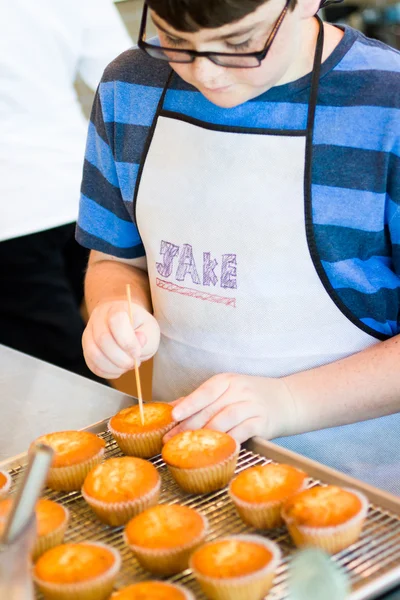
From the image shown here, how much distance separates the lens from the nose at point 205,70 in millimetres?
1229

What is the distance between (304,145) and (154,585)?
0.81m

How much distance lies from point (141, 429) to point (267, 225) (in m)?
0.43

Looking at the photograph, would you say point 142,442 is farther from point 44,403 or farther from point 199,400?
point 44,403

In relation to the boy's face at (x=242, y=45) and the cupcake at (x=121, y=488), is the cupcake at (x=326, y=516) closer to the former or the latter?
the cupcake at (x=121, y=488)

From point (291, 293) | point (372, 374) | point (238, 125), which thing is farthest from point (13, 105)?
point (372, 374)

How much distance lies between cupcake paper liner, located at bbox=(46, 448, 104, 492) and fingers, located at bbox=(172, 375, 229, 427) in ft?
0.53

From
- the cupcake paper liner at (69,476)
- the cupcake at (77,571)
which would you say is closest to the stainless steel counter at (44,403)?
the cupcake paper liner at (69,476)

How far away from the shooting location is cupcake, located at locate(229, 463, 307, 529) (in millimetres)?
1127

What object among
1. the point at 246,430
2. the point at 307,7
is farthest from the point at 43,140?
the point at 246,430

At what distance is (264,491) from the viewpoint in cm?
116

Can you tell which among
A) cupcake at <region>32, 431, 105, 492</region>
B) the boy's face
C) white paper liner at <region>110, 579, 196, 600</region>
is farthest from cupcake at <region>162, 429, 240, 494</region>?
the boy's face

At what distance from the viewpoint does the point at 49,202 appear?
2.70 metres

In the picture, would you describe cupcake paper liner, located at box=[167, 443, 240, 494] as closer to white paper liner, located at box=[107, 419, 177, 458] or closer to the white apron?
white paper liner, located at box=[107, 419, 177, 458]

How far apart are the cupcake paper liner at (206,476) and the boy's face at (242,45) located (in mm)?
557
